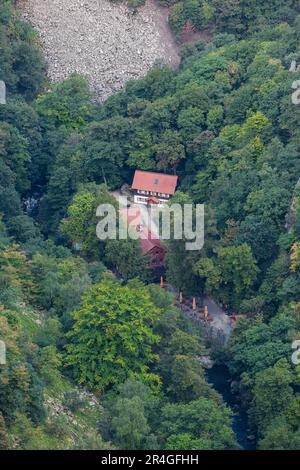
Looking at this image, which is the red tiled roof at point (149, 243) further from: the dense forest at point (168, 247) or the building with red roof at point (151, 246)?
the dense forest at point (168, 247)

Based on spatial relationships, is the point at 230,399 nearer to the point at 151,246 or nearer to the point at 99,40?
the point at 151,246

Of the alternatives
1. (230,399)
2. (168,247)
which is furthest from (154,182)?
(230,399)

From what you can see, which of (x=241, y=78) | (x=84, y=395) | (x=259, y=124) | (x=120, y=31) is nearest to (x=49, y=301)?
(x=84, y=395)

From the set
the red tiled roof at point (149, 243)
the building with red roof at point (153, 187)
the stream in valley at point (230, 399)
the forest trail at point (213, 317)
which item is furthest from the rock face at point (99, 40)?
the stream in valley at point (230, 399)

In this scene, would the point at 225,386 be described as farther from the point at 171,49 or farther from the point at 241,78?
the point at 171,49

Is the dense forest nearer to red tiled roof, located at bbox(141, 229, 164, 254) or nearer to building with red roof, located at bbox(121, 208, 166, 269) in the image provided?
building with red roof, located at bbox(121, 208, 166, 269)

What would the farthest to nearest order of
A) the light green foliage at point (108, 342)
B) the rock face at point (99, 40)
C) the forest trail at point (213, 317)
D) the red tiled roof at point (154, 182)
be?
the rock face at point (99, 40) < the red tiled roof at point (154, 182) < the forest trail at point (213, 317) < the light green foliage at point (108, 342)

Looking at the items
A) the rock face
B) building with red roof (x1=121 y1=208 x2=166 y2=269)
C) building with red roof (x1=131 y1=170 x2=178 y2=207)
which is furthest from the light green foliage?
the rock face
